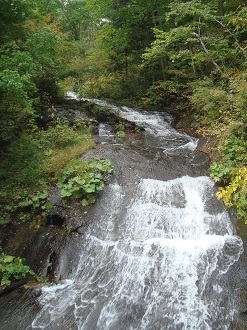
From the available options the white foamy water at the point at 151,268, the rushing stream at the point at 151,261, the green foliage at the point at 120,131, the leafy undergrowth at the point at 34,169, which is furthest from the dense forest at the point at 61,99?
the green foliage at the point at 120,131

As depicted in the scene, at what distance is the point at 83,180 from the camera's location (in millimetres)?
6535

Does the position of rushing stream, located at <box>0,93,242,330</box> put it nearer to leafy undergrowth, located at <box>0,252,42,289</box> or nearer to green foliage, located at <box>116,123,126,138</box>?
leafy undergrowth, located at <box>0,252,42,289</box>

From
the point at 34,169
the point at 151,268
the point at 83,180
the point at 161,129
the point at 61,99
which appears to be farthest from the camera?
the point at 61,99

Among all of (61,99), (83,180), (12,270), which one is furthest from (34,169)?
(61,99)

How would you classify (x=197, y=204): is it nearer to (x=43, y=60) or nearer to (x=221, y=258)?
(x=221, y=258)

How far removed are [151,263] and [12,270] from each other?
279cm

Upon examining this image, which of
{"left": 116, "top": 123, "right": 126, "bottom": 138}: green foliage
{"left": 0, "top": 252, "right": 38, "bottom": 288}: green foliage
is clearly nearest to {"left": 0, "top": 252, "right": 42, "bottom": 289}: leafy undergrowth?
{"left": 0, "top": 252, "right": 38, "bottom": 288}: green foliage

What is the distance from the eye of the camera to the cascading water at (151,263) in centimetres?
431

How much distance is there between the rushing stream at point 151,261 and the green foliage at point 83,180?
1.03 ft

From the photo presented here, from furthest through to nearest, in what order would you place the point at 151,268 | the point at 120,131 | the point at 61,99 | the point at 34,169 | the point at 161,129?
the point at 61,99 < the point at 161,129 < the point at 120,131 < the point at 34,169 < the point at 151,268

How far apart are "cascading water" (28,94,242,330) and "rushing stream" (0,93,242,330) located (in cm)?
2

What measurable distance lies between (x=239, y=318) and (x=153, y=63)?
42.7 feet

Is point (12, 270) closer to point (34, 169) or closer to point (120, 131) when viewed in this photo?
point (34, 169)

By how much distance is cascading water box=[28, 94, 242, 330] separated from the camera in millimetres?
4312
